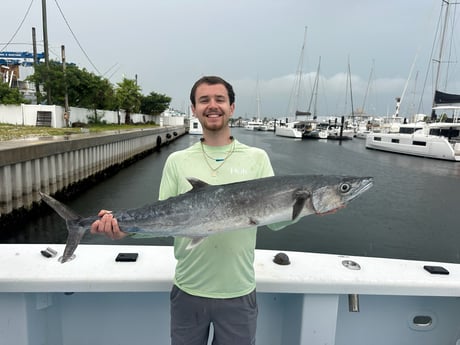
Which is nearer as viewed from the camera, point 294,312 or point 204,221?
point 204,221

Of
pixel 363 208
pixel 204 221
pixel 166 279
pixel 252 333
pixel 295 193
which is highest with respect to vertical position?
pixel 295 193

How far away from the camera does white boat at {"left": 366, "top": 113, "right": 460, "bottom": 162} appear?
37.5m

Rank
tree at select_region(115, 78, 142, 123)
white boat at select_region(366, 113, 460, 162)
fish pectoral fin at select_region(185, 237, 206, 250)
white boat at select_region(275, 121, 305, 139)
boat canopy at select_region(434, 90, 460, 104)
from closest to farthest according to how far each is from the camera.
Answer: fish pectoral fin at select_region(185, 237, 206, 250) < white boat at select_region(366, 113, 460, 162) < boat canopy at select_region(434, 90, 460, 104) < tree at select_region(115, 78, 142, 123) < white boat at select_region(275, 121, 305, 139)

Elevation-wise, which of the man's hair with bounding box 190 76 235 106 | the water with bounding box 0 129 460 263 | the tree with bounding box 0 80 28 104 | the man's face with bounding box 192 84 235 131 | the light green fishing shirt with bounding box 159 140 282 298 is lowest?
the water with bounding box 0 129 460 263

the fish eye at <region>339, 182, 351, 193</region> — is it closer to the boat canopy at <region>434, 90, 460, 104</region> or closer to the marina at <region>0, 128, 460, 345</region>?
the marina at <region>0, 128, 460, 345</region>

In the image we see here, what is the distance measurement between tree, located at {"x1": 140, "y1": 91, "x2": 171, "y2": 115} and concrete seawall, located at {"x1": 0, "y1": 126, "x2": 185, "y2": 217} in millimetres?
50222

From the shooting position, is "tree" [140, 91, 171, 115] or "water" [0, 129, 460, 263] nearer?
"water" [0, 129, 460, 263]

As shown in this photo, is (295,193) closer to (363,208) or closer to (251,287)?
(251,287)

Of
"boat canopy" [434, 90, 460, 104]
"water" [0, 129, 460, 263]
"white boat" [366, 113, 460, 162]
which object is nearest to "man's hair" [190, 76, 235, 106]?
"water" [0, 129, 460, 263]

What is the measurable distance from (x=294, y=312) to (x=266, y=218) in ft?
4.01

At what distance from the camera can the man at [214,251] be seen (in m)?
2.07

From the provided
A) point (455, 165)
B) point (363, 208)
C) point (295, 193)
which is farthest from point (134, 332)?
point (455, 165)

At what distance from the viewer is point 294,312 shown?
108 inches

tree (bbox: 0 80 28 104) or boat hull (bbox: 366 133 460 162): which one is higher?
tree (bbox: 0 80 28 104)
